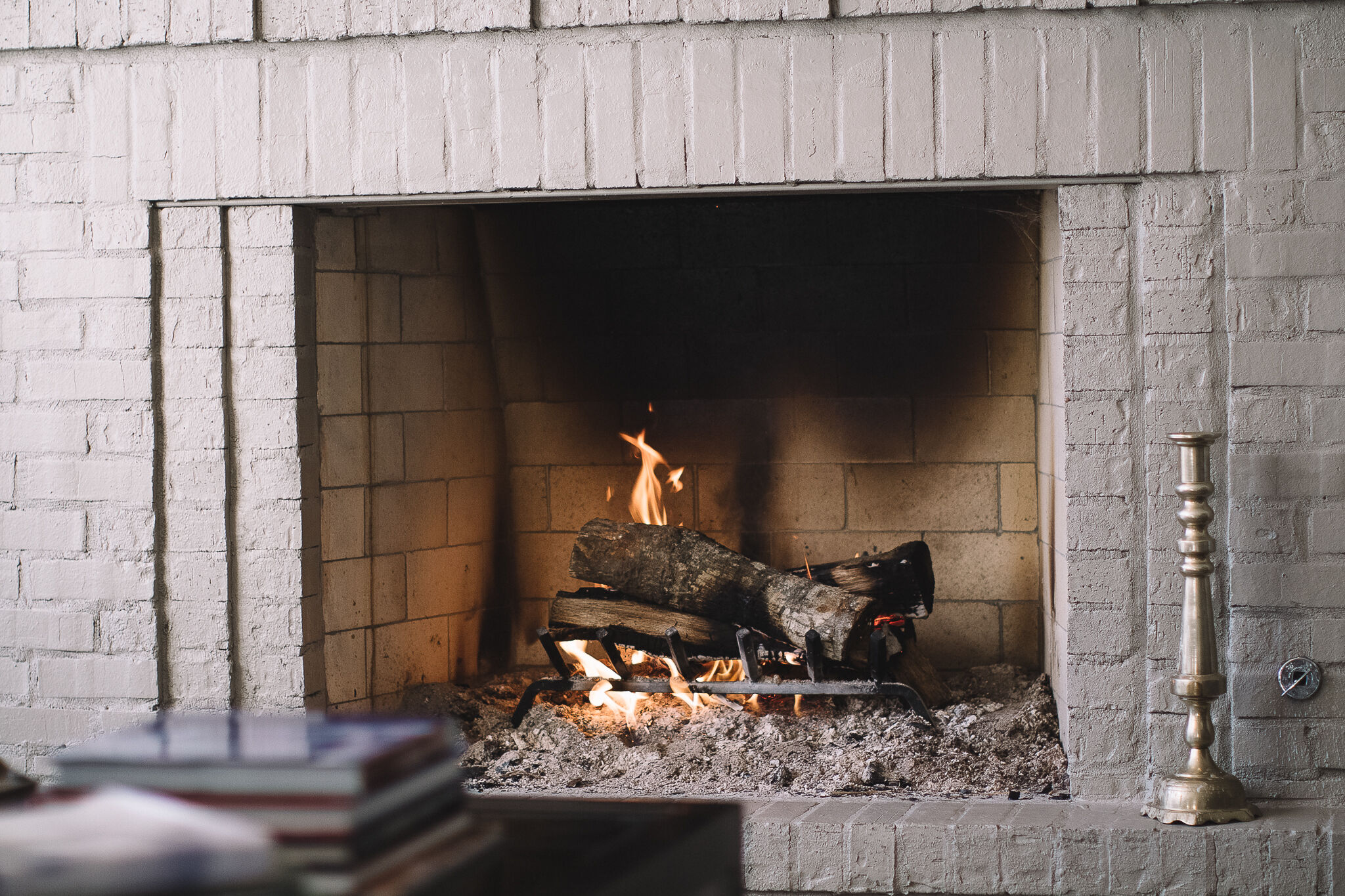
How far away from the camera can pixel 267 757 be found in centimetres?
88

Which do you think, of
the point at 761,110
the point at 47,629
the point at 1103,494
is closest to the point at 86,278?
the point at 47,629

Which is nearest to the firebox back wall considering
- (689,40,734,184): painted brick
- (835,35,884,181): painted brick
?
(689,40,734,184): painted brick

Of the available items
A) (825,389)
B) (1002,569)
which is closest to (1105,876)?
(1002,569)

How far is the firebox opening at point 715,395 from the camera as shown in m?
3.29

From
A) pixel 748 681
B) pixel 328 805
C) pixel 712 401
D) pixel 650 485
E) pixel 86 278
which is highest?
pixel 86 278

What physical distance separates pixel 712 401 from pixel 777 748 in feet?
3.40

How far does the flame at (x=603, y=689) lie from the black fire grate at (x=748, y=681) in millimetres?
29

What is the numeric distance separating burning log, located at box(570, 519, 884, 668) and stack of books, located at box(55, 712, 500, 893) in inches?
79.8

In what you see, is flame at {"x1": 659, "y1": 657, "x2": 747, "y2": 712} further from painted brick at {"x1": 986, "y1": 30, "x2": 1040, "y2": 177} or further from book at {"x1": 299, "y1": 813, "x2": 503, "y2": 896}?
book at {"x1": 299, "y1": 813, "x2": 503, "y2": 896}

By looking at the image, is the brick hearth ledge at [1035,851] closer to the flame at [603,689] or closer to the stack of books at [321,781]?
the flame at [603,689]

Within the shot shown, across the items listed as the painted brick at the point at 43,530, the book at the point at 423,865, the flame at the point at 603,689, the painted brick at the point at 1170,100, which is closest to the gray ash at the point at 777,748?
the flame at the point at 603,689

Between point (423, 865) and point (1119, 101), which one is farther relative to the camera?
point (1119, 101)

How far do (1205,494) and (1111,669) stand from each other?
1.38ft

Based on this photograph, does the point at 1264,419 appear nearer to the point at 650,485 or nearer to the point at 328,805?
the point at 650,485
